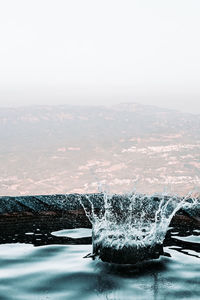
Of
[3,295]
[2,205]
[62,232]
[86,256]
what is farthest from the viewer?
[2,205]

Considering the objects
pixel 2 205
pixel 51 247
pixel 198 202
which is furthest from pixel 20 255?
pixel 198 202

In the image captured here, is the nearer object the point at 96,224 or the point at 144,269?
the point at 144,269

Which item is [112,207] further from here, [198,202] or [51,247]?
[51,247]

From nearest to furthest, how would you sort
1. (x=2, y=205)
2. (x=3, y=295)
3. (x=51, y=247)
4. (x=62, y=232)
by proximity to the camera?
(x=3, y=295) < (x=51, y=247) < (x=62, y=232) < (x=2, y=205)

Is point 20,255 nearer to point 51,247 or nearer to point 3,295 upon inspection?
point 51,247

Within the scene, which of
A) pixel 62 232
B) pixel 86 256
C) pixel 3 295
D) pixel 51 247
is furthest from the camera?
pixel 62 232

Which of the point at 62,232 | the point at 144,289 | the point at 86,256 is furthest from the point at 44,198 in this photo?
the point at 144,289
